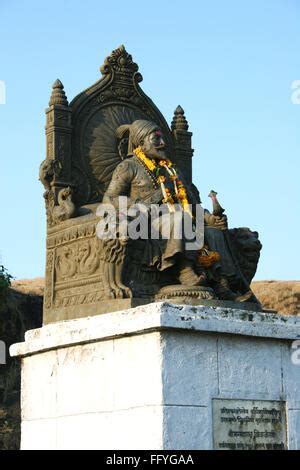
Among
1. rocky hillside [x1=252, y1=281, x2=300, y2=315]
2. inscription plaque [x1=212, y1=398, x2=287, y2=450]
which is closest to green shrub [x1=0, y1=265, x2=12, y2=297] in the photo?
rocky hillside [x1=252, y1=281, x2=300, y2=315]

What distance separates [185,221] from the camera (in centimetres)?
1079

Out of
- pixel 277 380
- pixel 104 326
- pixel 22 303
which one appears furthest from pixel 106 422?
Answer: pixel 22 303

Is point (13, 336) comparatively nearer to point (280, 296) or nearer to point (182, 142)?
point (280, 296)

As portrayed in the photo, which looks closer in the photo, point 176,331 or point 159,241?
point 176,331

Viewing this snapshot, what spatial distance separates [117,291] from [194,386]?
4.80ft

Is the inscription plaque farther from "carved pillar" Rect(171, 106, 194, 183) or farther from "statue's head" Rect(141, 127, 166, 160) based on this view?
"carved pillar" Rect(171, 106, 194, 183)

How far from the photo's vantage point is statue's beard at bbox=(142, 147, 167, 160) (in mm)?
11703

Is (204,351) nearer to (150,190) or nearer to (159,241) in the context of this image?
(159,241)

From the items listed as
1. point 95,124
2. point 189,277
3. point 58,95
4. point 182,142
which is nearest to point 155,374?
point 189,277

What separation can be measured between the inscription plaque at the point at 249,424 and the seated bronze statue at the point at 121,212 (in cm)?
122

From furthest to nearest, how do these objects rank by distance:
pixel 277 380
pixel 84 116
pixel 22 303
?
pixel 22 303 → pixel 84 116 → pixel 277 380

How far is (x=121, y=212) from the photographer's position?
34.9 ft

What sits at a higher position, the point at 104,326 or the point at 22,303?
the point at 22,303

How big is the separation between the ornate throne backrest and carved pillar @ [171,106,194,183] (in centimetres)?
15
